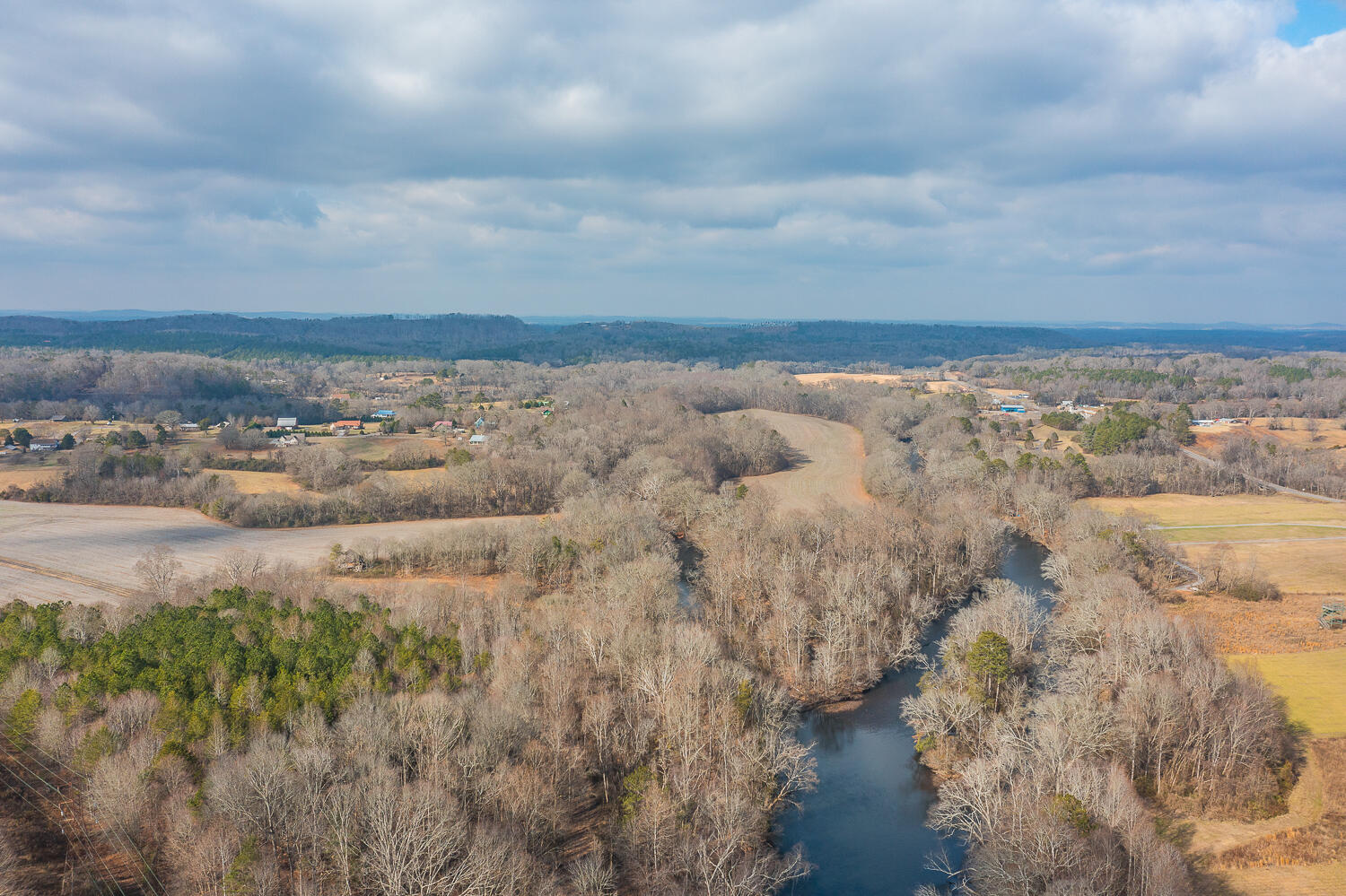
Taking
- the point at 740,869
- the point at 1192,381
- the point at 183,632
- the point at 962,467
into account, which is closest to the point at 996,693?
the point at 740,869

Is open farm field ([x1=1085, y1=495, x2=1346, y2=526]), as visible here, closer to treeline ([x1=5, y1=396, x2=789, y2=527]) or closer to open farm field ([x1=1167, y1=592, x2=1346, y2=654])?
open farm field ([x1=1167, y1=592, x2=1346, y2=654])

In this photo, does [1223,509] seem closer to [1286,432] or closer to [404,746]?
[1286,432]

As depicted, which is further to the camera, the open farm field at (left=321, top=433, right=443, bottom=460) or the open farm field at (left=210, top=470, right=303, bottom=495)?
the open farm field at (left=321, top=433, right=443, bottom=460)

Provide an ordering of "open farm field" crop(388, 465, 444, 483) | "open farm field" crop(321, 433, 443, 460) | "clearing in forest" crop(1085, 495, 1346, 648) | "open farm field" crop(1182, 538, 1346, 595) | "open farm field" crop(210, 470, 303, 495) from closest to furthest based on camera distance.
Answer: "clearing in forest" crop(1085, 495, 1346, 648) < "open farm field" crop(1182, 538, 1346, 595) < "open farm field" crop(210, 470, 303, 495) < "open farm field" crop(388, 465, 444, 483) < "open farm field" crop(321, 433, 443, 460)

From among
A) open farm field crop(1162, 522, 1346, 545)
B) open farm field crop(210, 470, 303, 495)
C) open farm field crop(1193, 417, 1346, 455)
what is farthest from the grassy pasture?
open farm field crop(210, 470, 303, 495)

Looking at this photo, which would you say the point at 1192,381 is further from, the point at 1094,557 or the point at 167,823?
the point at 167,823

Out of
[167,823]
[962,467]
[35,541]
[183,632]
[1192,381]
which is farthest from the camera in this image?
[1192,381]

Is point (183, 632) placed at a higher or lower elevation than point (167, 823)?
higher
